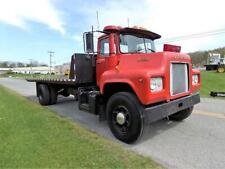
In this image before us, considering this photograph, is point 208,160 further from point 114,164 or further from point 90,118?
point 90,118

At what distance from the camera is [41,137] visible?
18.8 ft

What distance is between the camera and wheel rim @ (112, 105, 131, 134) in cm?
547

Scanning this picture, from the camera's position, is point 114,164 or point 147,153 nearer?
point 114,164

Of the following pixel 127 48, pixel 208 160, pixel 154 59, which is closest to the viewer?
pixel 208 160

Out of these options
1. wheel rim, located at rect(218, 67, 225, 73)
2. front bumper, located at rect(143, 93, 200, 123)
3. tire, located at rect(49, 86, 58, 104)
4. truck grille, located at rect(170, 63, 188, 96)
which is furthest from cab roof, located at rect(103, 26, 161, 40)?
wheel rim, located at rect(218, 67, 225, 73)

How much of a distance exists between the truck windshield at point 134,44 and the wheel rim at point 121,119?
1.61 meters

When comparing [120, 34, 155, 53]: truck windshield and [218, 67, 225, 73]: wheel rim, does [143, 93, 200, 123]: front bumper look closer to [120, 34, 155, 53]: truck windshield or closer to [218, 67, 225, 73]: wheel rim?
[120, 34, 155, 53]: truck windshield

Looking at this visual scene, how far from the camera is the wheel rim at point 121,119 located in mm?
5473

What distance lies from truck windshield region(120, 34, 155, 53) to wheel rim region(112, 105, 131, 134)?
63.6 inches

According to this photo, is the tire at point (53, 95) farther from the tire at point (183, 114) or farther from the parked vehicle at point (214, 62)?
the parked vehicle at point (214, 62)

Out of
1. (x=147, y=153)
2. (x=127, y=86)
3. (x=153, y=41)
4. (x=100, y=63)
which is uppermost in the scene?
(x=153, y=41)

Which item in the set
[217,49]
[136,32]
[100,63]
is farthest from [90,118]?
[217,49]

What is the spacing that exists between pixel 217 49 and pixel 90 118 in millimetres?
83220

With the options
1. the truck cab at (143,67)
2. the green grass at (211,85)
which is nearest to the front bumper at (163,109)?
the truck cab at (143,67)
